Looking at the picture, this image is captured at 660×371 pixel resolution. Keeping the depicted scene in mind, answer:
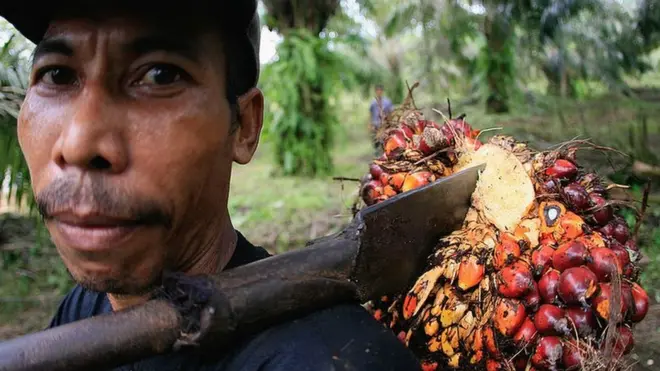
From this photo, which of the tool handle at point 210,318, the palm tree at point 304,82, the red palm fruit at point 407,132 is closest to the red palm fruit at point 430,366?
the tool handle at point 210,318

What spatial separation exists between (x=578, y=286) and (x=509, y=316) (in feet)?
0.51

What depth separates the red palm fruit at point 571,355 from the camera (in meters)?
1.21

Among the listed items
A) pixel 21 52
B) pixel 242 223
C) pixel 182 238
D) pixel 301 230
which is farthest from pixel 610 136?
pixel 182 238

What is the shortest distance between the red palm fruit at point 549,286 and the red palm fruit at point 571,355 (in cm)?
9

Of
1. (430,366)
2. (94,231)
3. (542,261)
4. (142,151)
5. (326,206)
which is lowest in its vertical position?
(326,206)

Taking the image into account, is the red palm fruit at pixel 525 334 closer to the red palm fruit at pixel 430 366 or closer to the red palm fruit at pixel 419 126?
the red palm fruit at pixel 430 366

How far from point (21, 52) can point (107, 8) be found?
270cm

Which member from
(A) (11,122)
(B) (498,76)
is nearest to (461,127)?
(A) (11,122)

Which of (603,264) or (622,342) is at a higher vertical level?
(603,264)

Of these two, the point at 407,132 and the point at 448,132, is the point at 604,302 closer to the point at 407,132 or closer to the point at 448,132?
the point at 448,132

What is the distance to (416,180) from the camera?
1516mm

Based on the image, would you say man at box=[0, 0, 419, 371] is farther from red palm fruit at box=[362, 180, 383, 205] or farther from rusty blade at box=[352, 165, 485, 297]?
red palm fruit at box=[362, 180, 383, 205]

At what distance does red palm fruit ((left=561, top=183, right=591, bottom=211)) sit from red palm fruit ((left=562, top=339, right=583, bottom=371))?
0.32m

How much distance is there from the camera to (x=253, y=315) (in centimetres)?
100
